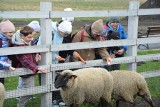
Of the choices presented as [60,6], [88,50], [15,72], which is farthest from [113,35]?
[60,6]

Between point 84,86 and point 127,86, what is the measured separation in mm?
1024

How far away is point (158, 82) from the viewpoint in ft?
31.5

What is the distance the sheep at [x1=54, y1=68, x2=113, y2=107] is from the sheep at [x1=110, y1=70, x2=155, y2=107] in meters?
0.27

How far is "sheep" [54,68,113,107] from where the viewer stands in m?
6.35

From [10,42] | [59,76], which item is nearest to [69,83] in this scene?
[59,76]

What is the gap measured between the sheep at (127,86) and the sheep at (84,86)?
27 cm

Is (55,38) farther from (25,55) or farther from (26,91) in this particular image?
(26,91)

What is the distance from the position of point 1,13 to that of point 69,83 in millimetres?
1529

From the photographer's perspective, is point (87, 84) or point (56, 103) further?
point (56, 103)

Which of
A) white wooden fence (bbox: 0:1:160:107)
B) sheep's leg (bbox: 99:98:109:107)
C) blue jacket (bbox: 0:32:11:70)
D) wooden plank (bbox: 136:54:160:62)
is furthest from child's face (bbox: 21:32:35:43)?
wooden plank (bbox: 136:54:160:62)

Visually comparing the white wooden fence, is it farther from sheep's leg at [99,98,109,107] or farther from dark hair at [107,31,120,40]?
sheep's leg at [99,98,109,107]

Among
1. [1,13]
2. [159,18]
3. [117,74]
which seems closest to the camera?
Answer: [1,13]

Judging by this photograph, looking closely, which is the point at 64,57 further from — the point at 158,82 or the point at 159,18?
the point at 159,18

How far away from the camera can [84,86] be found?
6.58m
